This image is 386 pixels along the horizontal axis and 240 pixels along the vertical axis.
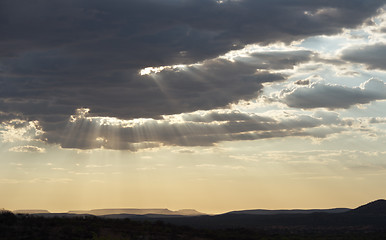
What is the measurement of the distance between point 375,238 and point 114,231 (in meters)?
40.8

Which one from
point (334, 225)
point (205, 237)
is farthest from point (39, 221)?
point (334, 225)

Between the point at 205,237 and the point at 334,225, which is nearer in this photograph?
the point at 205,237

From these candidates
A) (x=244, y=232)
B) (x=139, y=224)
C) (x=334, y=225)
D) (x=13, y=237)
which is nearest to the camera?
(x=13, y=237)

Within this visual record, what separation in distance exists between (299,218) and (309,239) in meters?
93.0

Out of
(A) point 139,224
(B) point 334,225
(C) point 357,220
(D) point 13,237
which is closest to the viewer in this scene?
(D) point 13,237

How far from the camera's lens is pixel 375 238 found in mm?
85312

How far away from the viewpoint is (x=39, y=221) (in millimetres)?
67000

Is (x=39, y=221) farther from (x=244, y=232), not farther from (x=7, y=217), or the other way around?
(x=244, y=232)

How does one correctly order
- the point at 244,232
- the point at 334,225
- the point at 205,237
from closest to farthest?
1. the point at 205,237
2. the point at 244,232
3. the point at 334,225

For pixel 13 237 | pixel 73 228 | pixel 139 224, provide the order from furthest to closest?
pixel 139 224 < pixel 73 228 < pixel 13 237

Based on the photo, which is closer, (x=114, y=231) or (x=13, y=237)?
(x=13, y=237)

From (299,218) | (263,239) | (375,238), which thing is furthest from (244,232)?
(299,218)

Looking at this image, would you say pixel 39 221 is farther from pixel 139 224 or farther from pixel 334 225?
pixel 334 225

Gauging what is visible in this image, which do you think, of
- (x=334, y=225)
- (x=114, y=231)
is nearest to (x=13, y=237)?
(x=114, y=231)
